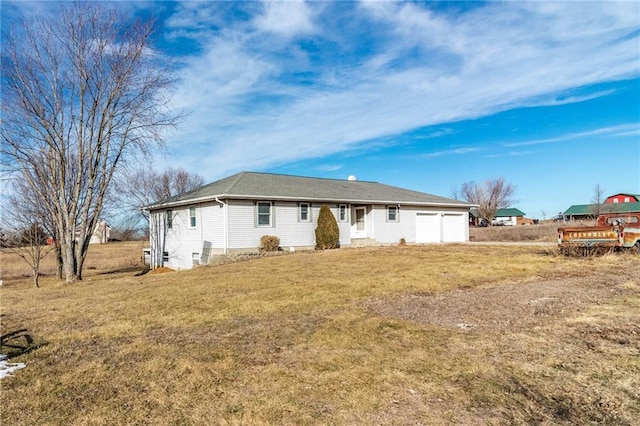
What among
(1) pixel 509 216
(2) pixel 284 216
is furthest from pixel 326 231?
(1) pixel 509 216

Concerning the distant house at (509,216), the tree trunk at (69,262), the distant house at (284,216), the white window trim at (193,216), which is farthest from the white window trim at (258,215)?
the distant house at (509,216)

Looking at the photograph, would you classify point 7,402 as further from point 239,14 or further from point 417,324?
point 239,14

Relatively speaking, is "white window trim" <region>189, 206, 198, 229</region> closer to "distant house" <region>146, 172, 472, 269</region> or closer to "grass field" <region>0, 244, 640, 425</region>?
"distant house" <region>146, 172, 472, 269</region>

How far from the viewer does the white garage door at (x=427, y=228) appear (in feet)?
79.8

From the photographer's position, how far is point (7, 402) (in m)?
3.33

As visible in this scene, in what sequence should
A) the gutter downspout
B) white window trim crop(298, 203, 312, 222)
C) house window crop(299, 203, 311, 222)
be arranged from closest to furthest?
the gutter downspout, white window trim crop(298, 203, 312, 222), house window crop(299, 203, 311, 222)

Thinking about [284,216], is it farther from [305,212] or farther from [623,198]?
[623,198]

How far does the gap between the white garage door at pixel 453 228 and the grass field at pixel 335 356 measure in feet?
55.6

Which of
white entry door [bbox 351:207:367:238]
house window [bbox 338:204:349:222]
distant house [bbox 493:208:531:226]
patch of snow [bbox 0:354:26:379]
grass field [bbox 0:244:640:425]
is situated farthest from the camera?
distant house [bbox 493:208:531:226]

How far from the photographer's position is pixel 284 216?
1848 cm

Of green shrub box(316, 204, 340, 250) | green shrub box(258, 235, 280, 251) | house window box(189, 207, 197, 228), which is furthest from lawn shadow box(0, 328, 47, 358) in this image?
green shrub box(316, 204, 340, 250)

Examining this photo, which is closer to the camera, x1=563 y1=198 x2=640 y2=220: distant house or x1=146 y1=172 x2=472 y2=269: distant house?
x1=146 y1=172 x2=472 y2=269: distant house

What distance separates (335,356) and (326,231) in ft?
48.3

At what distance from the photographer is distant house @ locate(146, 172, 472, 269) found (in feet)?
56.4
